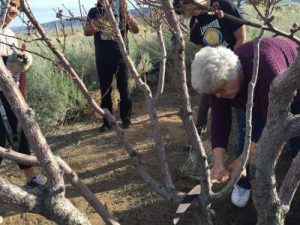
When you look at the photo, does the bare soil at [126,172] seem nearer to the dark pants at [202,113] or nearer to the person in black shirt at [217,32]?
the dark pants at [202,113]

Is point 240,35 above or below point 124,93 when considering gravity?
above

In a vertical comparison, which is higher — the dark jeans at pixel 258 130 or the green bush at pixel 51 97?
the dark jeans at pixel 258 130

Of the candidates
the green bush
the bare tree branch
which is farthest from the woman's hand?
the green bush

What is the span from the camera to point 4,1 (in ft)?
5.67

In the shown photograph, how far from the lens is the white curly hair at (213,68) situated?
2205mm

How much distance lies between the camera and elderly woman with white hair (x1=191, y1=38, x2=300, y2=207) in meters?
2.23

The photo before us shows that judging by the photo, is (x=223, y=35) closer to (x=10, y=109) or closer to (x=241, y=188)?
(x=241, y=188)

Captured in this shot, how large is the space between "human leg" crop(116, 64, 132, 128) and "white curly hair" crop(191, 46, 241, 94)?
7.44 feet

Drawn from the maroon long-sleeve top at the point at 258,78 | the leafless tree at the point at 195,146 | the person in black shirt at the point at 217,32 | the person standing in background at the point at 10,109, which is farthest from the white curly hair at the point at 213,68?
the person standing in background at the point at 10,109

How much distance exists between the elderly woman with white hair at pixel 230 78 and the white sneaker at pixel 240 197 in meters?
0.63

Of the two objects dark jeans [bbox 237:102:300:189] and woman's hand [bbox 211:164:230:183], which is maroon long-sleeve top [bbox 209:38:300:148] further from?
woman's hand [bbox 211:164:230:183]

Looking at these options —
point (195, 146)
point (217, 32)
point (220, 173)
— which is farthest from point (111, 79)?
point (195, 146)

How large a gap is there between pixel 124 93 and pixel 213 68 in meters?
2.55

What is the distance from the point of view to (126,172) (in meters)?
3.96
